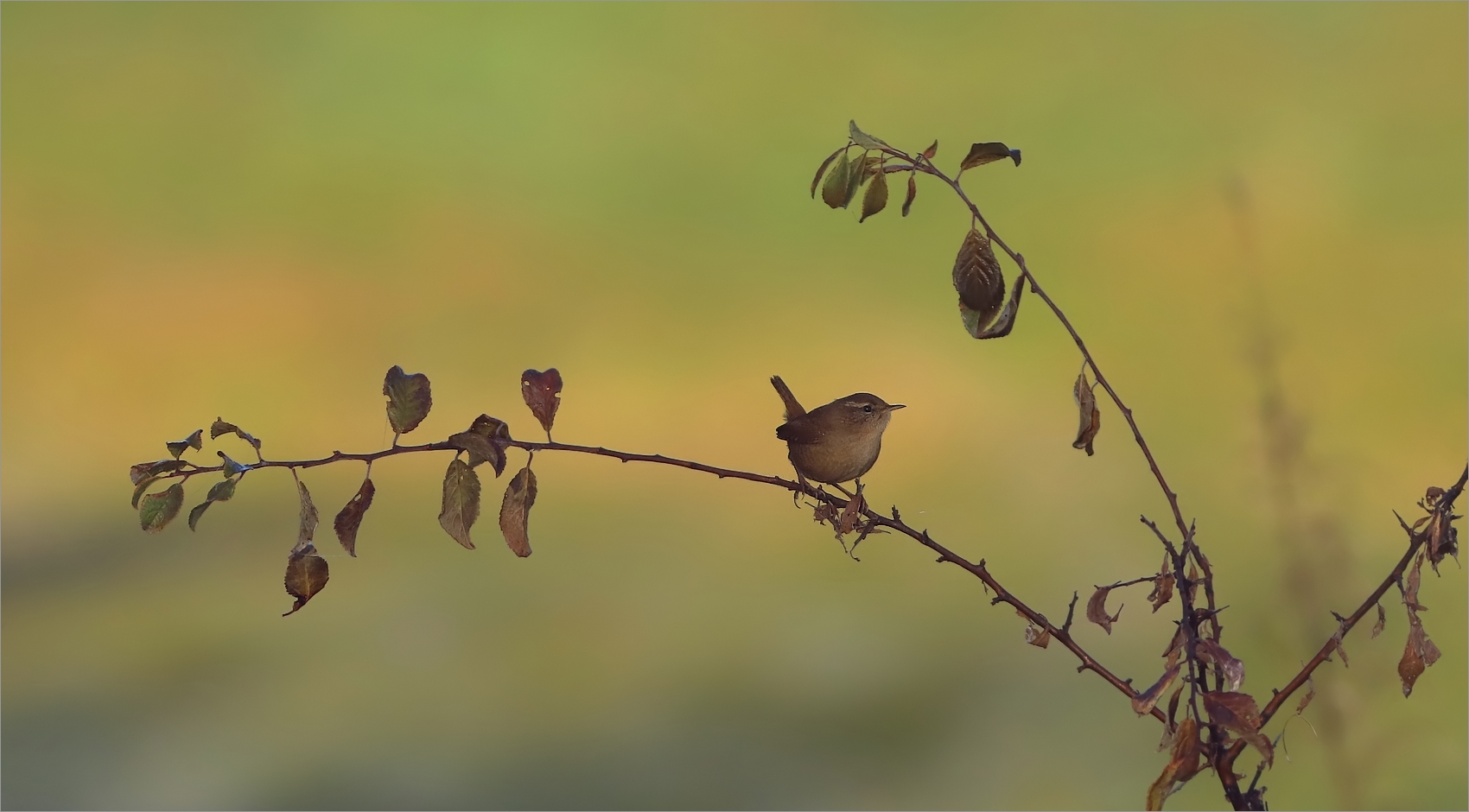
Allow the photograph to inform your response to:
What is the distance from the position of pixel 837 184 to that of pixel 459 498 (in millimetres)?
458

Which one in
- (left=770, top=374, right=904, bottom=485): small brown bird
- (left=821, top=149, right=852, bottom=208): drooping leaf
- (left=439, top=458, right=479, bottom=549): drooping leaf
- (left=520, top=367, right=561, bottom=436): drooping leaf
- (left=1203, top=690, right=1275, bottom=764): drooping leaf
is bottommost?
(left=1203, top=690, right=1275, bottom=764): drooping leaf

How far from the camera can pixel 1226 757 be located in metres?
1.11

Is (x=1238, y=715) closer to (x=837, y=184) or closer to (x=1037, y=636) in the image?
(x=1037, y=636)

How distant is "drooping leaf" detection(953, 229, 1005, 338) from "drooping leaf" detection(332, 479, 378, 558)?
564 millimetres

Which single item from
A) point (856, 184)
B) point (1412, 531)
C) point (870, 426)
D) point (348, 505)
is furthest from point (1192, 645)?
point (870, 426)

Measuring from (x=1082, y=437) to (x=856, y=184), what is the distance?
1.04 feet

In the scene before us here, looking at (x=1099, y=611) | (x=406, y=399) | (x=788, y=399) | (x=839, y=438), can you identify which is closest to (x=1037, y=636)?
(x=1099, y=611)

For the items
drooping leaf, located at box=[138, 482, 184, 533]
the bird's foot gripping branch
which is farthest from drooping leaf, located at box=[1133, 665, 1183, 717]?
drooping leaf, located at box=[138, 482, 184, 533]

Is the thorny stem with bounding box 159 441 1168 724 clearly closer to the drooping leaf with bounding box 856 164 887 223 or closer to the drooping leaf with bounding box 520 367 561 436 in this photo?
the drooping leaf with bounding box 520 367 561 436

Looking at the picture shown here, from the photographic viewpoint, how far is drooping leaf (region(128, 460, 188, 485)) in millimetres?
1085

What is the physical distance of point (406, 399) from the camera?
3.67 ft

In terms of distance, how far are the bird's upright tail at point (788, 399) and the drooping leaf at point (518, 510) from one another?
1254 millimetres

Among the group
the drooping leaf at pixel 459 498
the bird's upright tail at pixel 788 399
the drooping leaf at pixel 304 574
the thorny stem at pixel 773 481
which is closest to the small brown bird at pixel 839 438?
the bird's upright tail at pixel 788 399

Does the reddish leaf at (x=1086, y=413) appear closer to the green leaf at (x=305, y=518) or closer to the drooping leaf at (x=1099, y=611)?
the drooping leaf at (x=1099, y=611)
